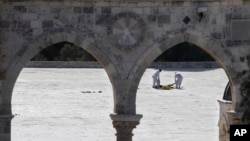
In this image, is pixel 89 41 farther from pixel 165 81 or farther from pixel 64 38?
pixel 165 81

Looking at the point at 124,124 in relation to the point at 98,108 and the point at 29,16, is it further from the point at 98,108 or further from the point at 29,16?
the point at 98,108

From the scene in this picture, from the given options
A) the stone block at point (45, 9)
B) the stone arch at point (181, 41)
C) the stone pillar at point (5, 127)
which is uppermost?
the stone block at point (45, 9)

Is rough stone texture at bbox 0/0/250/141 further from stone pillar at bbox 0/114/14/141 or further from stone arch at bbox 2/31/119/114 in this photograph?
stone pillar at bbox 0/114/14/141

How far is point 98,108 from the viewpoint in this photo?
46.3 m

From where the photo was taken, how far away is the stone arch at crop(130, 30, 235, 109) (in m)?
22.6

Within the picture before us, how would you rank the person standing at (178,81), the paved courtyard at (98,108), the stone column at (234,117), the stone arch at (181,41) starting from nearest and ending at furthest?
1. the stone arch at (181,41)
2. the stone column at (234,117)
3. the paved courtyard at (98,108)
4. the person standing at (178,81)

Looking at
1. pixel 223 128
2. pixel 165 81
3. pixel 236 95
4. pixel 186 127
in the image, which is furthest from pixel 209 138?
pixel 165 81

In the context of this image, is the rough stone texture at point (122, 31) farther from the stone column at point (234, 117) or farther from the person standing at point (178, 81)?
the person standing at point (178, 81)

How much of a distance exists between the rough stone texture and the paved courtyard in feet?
41.3

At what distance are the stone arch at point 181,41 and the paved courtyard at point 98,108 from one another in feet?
41.0

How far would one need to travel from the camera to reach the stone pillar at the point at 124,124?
22.5 meters

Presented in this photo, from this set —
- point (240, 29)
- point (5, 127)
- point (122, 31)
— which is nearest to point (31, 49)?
point (5, 127)

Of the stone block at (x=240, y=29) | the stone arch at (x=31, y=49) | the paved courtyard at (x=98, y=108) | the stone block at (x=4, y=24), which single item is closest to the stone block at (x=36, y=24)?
the stone arch at (x=31, y=49)

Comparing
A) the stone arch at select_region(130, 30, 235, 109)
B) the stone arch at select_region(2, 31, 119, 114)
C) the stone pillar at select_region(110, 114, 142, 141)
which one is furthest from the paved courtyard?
the stone arch at select_region(2, 31, 119, 114)
